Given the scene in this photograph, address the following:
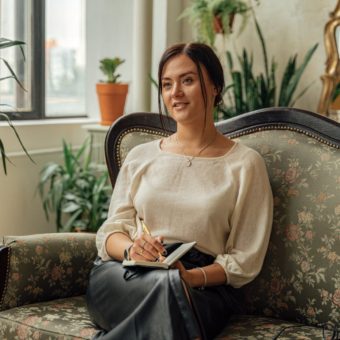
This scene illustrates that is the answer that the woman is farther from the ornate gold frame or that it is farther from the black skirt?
the ornate gold frame

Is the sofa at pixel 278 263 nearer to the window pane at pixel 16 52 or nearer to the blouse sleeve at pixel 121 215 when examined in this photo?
the blouse sleeve at pixel 121 215

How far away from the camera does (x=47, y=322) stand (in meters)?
1.94

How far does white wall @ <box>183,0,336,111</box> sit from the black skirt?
5.47ft

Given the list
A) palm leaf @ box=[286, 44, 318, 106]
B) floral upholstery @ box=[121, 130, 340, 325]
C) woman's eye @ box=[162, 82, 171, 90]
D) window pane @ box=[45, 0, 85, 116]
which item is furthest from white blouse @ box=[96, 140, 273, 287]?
window pane @ box=[45, 0, 85, 116]

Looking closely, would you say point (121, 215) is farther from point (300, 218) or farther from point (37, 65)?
point (37, 65)

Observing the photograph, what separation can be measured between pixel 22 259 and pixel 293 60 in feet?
5.80

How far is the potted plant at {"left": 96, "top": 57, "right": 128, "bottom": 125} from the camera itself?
11.8 ft

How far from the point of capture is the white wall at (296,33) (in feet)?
10.9

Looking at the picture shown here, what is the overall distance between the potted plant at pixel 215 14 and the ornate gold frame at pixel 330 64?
1.39 feet

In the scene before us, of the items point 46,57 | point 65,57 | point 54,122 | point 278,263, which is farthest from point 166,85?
point 65,57

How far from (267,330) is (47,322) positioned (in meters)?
0.62

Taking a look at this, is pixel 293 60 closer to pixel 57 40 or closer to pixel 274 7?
pixel 274 7

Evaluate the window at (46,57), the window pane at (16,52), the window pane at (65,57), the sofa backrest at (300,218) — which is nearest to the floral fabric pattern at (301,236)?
the sofa backrest at (300,218)

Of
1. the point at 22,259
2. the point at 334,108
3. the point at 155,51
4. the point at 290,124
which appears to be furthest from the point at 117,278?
the point at 155,51
